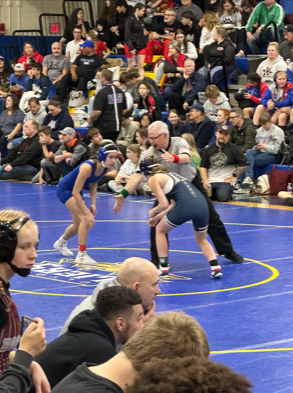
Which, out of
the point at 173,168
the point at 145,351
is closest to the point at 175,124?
the point at 173,168

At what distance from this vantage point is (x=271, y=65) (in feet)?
51.1

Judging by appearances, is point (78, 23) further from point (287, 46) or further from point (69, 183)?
point (69, 183)

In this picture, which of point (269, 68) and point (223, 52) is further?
point (223, 52)

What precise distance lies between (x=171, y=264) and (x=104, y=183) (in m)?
6.11

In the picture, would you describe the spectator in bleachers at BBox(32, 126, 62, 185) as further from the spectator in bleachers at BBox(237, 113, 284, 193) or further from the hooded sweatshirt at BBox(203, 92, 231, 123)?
the spectator in bleachers at BBox(237, 113, 284, 193)

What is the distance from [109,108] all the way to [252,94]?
295 centimetres

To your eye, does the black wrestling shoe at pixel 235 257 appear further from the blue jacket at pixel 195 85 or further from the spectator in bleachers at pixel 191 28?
the spectator in bleachers at pixel 191 28

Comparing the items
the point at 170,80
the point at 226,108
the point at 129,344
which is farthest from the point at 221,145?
the point at 129,344

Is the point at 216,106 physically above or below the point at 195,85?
below

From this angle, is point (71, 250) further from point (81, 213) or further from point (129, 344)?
point (129, 344)

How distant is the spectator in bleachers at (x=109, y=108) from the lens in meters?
15.3

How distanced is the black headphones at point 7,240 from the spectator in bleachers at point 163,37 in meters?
15.9

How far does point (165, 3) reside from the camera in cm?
2109

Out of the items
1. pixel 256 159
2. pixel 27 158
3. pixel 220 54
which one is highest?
pixel 220 54
